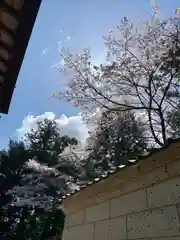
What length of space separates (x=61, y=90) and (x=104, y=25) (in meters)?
3.73

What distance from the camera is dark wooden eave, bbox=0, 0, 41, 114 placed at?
84.3 inches

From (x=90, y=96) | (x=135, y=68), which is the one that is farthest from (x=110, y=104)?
(x=135, y=68)

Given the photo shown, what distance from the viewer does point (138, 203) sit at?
2.54 meters

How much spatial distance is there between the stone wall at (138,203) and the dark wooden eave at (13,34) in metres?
1.67

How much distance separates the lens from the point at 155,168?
8.00 feet

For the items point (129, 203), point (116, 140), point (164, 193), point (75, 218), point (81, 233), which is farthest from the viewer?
point (116, 140)

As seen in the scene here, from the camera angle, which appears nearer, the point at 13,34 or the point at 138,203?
the point at 13,34

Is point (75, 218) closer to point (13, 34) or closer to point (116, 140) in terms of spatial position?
point (13, 34)

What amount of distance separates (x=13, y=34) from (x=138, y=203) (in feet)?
6.86

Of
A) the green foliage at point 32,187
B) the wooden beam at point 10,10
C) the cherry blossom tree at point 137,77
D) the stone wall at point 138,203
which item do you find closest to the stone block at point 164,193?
the stone wall at point 138,203

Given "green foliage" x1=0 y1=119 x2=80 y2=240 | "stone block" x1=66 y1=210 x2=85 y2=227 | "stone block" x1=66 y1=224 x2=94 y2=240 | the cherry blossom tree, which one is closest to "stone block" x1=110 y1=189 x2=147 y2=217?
"stone block" x1=66 y1=224 x2=94 y2=240

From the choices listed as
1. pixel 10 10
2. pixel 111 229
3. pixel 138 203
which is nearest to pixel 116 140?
pixel 111 229

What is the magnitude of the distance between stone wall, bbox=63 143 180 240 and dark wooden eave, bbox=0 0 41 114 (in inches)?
65.8

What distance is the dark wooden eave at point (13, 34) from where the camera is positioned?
2.14 meters
